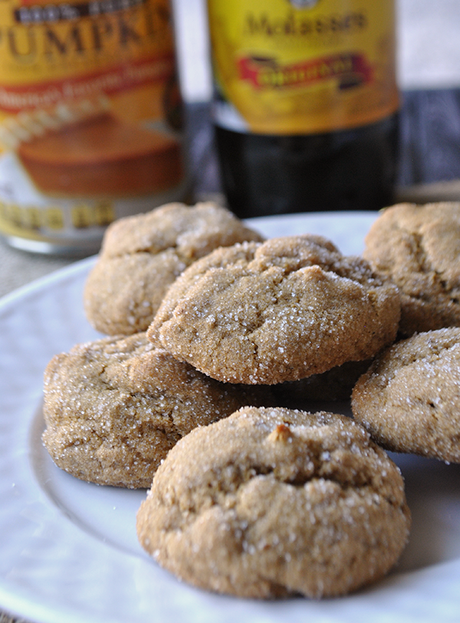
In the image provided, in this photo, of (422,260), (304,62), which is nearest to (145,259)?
(422,260)

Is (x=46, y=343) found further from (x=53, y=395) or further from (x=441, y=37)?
(x=441, y=37)

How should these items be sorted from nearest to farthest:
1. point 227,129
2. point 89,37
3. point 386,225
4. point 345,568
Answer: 1. point 345,568
2. point 386,225
3. point 89,37
4. point 227,129

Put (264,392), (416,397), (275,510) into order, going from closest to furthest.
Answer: (275,510)
(416,397)
(264,392)

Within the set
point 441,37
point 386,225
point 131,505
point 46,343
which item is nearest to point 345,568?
point 131,505

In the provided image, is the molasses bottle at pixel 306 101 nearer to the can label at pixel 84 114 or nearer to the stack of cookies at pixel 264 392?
the can label at pixel 84 114

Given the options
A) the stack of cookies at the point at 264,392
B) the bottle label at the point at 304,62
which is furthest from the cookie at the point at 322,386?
the bottle label at the point at 304,62

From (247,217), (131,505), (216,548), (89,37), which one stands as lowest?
(247,217)

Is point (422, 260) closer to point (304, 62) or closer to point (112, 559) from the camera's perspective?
point (112, 559)
